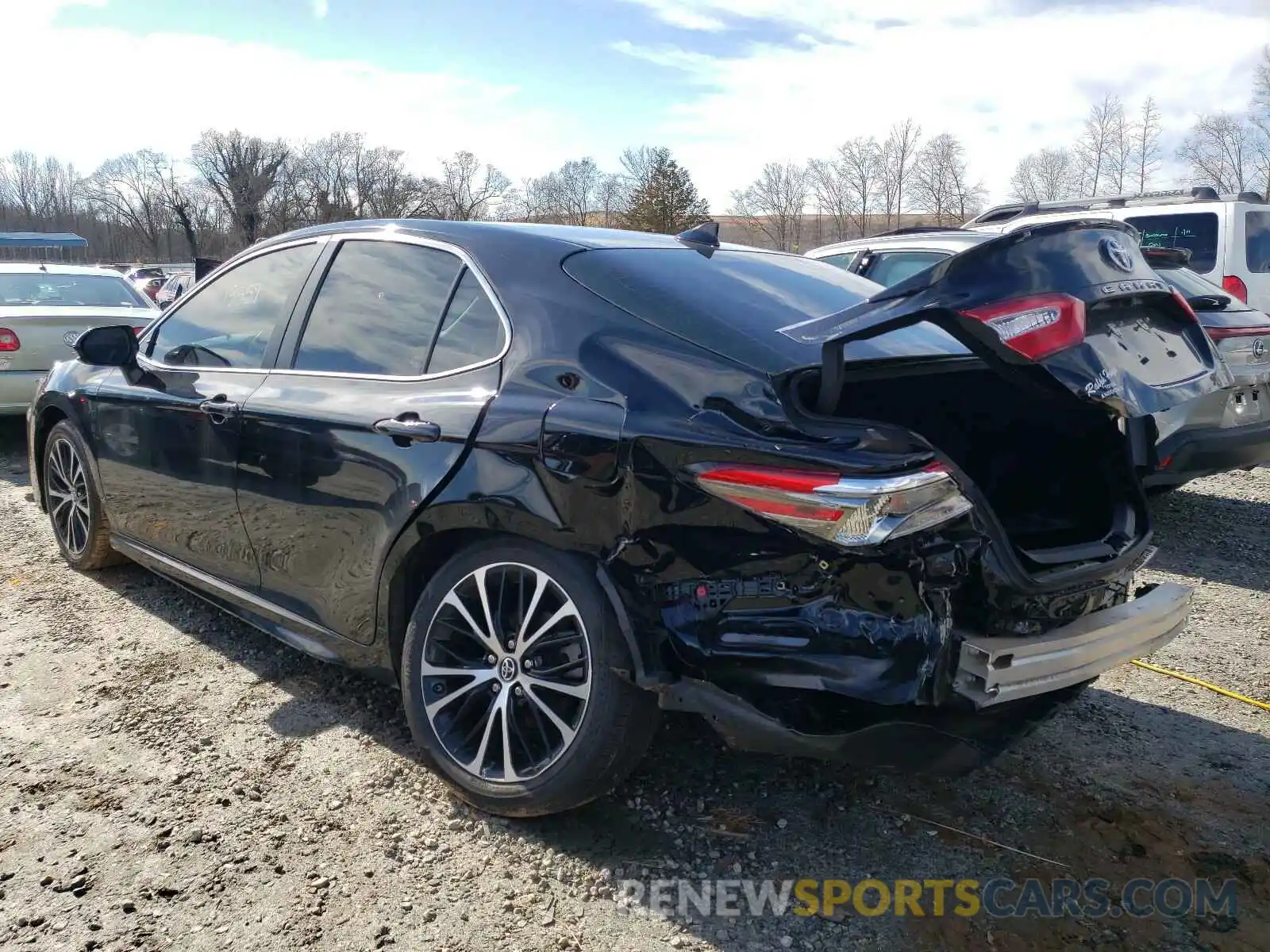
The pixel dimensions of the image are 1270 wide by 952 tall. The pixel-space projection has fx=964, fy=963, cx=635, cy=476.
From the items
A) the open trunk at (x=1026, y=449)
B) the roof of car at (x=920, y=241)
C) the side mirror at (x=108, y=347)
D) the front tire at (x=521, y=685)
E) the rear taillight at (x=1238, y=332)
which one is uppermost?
the roof of car at (x=920, y=241)

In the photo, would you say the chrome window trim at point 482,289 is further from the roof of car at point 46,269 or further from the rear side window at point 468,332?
the roof of car at point 46,269

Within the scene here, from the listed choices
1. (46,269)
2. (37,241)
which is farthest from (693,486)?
(37,241)

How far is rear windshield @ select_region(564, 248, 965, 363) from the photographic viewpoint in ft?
8.25

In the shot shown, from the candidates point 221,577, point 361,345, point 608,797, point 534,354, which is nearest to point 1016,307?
point 534,354

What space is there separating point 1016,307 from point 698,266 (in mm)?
1090

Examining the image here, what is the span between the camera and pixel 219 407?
351cm

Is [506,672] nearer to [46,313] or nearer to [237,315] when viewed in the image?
[237,315]

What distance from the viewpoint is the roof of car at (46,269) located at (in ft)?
27.8

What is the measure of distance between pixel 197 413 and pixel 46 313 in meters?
5.28

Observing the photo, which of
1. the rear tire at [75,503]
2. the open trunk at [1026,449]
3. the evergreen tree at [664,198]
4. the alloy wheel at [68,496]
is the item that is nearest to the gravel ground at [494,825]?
the open trunk at [1026,449]

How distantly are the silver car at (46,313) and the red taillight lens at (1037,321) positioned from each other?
6567 mm

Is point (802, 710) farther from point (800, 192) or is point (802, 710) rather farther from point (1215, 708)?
point (800, 192)

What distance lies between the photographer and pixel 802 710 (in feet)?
7.48

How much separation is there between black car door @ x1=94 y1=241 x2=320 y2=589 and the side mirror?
0.07 m
